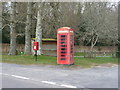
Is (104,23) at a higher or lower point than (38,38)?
higher

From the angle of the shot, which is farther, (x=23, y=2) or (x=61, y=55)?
(x=23, y=2)

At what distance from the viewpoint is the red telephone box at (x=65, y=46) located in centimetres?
1320

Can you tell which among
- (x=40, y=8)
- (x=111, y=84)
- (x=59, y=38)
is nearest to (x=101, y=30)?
(x=40, y=8)

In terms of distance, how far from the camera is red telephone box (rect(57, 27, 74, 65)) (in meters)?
13.2

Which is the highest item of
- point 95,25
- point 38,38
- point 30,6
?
point 30,6

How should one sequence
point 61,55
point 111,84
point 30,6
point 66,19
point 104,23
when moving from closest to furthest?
point 111,84
point 61,55
point 30,6
point 104,23
point 66,19

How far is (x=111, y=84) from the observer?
7.68m

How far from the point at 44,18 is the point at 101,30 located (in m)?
10.3

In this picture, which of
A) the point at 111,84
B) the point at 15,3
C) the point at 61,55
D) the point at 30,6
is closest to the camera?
the point at 111,84

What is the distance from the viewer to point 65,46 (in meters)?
13.3

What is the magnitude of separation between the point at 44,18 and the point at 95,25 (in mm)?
8902

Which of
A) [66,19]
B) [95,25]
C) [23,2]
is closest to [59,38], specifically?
[23,2]

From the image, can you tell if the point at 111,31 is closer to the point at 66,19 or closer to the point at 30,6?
the point at 66,19

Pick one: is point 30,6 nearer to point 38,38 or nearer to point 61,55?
point 38,38
